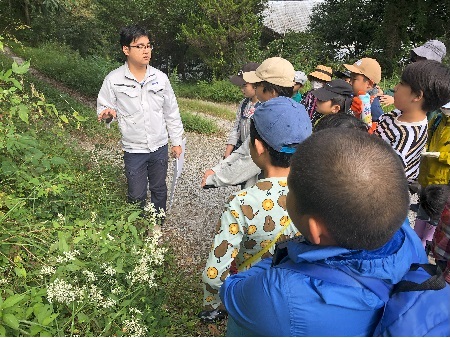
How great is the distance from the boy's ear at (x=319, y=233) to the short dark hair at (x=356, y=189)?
0.01 metres

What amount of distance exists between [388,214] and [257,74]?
81.5 inches

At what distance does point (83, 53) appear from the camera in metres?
19.6

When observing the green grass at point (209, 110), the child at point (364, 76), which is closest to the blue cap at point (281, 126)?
the child at point (364, 76)

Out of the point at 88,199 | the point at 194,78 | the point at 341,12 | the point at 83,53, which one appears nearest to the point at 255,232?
the point at 88,199

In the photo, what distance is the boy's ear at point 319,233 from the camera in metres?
1.09

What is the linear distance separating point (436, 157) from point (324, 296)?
2.35 metres

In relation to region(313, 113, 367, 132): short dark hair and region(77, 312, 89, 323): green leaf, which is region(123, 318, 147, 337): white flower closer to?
region(77, 312, 89, 323): green leaf

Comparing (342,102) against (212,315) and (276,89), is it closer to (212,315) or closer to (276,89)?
(276,89)

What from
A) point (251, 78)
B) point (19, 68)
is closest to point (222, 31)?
point (251, 78)

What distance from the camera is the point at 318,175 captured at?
105cm

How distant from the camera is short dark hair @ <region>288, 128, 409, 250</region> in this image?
101cm

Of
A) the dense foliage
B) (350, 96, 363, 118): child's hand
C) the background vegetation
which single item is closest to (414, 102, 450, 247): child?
(350, 96, 363, 118): child's hand

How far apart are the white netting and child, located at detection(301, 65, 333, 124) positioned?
17.5 m

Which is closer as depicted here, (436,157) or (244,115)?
(436,157)
